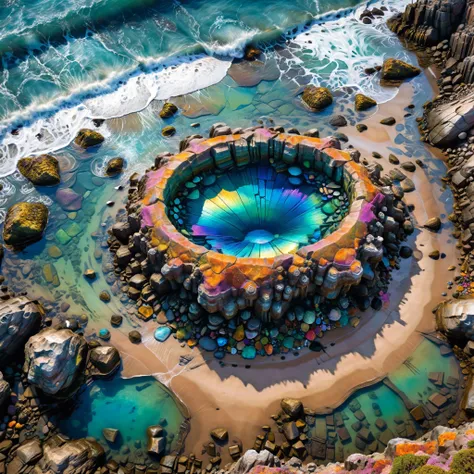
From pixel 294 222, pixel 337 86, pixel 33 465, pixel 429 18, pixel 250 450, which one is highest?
pixel 429 18

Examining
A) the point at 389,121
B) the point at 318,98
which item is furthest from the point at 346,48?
the point at 389,121

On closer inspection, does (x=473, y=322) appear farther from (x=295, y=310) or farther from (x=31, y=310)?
(x=31, y=310)

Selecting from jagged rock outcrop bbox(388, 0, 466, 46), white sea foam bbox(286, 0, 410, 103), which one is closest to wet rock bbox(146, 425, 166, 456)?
white sea foam bbox(286, 0, 410, 103)

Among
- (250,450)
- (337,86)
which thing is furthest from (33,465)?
(337,86)

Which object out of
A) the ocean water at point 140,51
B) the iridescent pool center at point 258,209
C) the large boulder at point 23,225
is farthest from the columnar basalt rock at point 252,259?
the ocean water at point 140,51

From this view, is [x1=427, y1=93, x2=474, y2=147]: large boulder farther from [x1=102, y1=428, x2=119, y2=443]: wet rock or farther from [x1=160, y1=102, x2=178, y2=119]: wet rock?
[x1=102, y1=428, x2=119, y2=443]: wet rock

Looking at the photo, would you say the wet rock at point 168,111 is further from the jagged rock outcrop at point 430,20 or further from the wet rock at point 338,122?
the jagged rock outcrop at point 430,20
